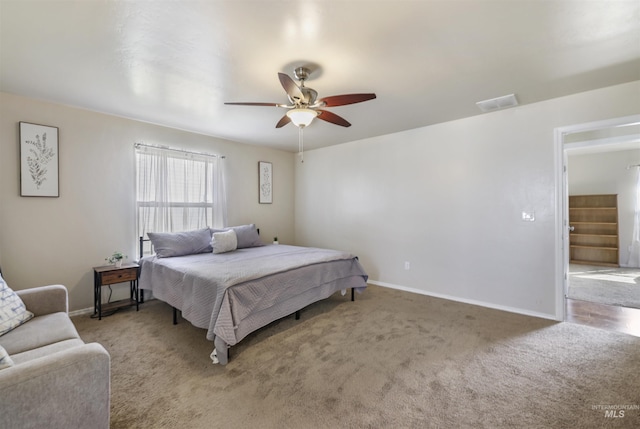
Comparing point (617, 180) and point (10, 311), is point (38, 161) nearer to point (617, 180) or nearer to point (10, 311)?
point (10, 311)

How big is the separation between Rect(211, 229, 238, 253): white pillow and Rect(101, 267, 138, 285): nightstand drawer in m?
0.98

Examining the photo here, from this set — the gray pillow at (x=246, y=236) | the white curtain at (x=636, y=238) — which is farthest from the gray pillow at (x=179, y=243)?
the white curtain at (x=636, y=238)

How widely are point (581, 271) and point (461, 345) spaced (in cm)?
507

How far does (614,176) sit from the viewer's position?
20.1ft

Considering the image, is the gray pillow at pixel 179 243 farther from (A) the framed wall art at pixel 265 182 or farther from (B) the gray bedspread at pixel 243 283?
(A) the framed wall art at pixel 265 182

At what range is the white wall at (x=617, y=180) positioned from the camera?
5961 mm

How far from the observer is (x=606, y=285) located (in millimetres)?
4559

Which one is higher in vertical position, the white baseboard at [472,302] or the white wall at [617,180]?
the white wall at [617,180]

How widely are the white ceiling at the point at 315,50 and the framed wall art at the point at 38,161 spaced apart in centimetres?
39

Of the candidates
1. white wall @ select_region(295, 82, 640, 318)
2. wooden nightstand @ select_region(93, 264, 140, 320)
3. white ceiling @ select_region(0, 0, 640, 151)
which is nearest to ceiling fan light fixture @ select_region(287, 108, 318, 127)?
white ceiling @ select_region(0, 0, 640, 151)

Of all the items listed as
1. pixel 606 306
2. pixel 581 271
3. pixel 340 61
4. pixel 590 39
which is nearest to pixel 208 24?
pixel 340 61

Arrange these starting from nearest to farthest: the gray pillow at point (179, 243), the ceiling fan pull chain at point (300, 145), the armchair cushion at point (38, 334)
A: the armchair cushion at point (38, 334) < the gray pillow at point (179, 243) < the ceiling fan pull chain at point (300, 145)

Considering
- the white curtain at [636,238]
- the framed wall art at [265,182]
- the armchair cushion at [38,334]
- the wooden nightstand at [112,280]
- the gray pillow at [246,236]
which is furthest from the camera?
the white curtain at [636,238]

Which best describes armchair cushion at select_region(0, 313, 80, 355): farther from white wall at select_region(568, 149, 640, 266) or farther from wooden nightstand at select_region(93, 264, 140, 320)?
white wall at select_region(568, 149, 640, 266)
